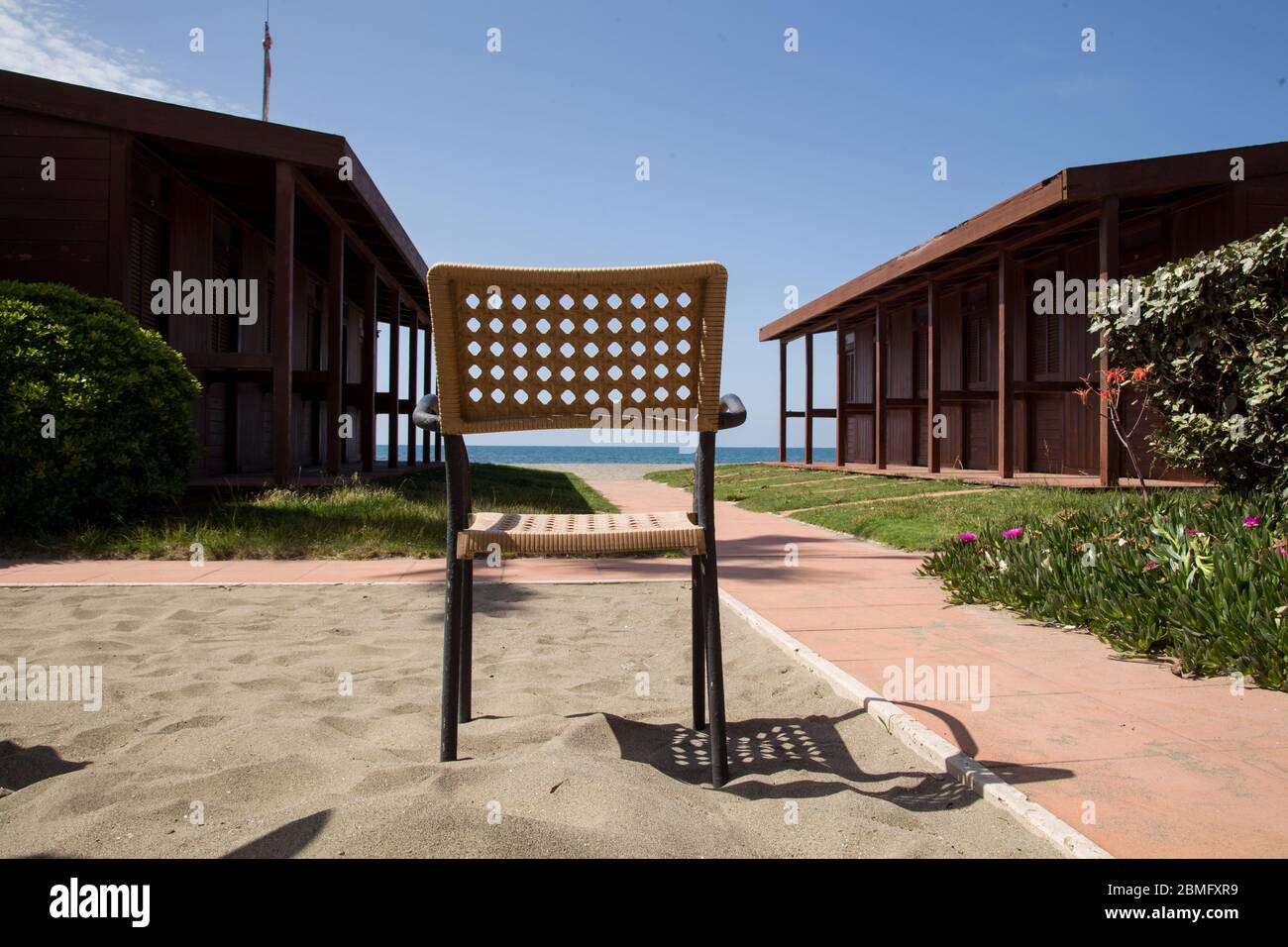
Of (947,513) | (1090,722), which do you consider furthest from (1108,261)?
(1090,722)

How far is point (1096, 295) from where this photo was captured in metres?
6.45

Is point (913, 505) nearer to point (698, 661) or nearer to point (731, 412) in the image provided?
point (698, 661)

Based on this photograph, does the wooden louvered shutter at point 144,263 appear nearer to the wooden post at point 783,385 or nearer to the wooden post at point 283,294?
the wooden post at point 283,294

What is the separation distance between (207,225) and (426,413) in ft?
35.4

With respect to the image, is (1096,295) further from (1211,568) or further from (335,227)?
(335,227)

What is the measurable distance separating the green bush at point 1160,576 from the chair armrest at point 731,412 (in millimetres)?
2079

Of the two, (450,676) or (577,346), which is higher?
(577,346)

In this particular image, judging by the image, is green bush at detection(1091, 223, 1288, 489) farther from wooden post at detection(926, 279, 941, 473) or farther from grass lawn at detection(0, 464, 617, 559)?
wooden post at detection(926, 279, 941, 473)

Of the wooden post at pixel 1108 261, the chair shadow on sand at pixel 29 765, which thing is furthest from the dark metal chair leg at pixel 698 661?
the wooden post at pixel 1108 261

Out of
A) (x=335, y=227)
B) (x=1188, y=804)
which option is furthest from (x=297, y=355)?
(x=1188, y=804)

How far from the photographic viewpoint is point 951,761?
221 cm

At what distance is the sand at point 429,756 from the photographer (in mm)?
1765

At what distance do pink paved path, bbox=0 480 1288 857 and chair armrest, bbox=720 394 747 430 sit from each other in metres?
→ 1.10

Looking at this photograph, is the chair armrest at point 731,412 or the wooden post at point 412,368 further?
the wooden post at point 412,368
